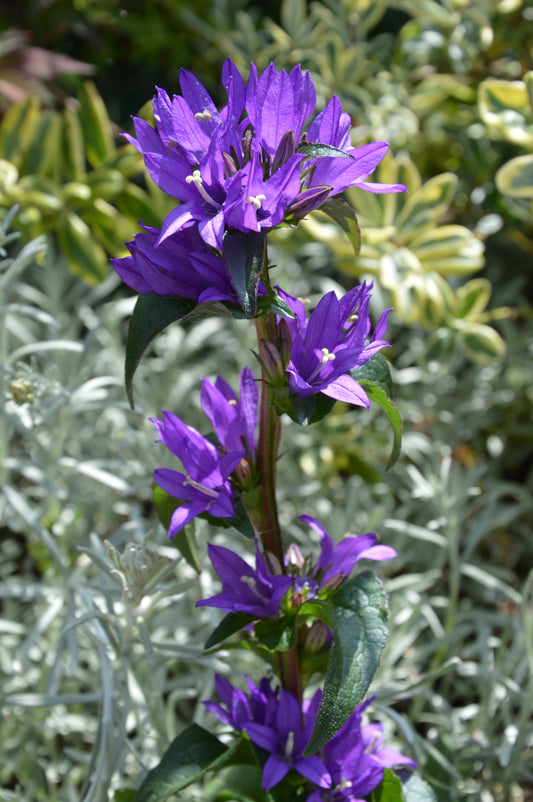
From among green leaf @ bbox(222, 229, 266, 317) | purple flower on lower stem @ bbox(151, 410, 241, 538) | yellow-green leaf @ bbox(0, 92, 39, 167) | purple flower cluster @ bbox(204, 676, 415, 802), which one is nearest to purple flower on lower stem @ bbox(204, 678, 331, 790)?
purple flower cluster @ bbox(204, 676, 415, 802)

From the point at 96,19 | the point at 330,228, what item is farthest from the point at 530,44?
the point at 96,19

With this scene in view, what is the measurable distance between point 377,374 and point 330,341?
0.22ft

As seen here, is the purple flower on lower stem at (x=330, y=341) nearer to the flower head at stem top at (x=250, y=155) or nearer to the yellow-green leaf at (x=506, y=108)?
the flower head at stem top at (x=250, y=155)

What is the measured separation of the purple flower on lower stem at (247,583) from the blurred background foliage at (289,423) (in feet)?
0.37

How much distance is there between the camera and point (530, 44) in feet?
5.56

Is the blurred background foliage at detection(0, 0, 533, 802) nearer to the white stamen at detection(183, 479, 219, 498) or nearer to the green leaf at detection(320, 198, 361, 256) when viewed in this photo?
the white stamen at detection(183, 479, 219, 498)

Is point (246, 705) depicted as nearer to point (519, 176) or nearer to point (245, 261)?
point (245, 261)

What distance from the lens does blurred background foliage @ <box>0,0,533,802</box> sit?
3.45 feet

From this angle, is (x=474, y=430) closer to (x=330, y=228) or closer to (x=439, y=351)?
(x=439, y=351)

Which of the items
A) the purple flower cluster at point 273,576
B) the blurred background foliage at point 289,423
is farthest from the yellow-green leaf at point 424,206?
the purple flower cluster at point 273,576

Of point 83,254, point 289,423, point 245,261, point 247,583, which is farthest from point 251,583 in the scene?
point 83,254

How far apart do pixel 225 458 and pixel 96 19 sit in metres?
1.74

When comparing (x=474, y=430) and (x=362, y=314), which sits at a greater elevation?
(x=362, y=314)

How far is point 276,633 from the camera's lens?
2.37 feet
